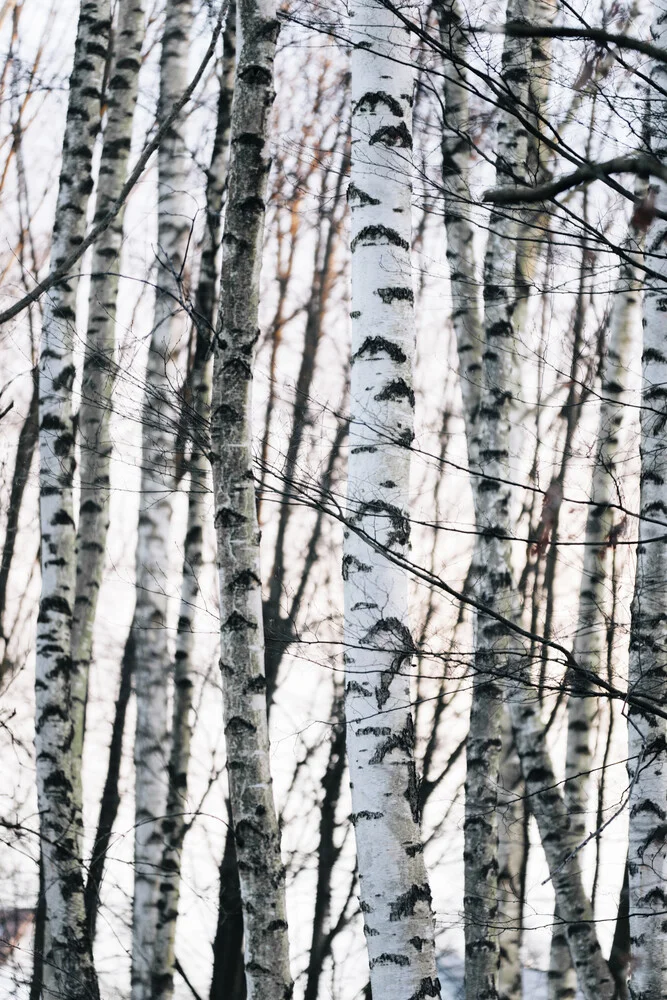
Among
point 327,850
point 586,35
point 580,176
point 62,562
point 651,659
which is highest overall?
point 62,562

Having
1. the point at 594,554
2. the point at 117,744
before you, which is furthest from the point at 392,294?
the point at 117,744

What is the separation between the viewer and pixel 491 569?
5637 mm

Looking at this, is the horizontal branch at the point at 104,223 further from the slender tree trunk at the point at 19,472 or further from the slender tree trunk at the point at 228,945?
the slender tree trunk at the point at 19,472

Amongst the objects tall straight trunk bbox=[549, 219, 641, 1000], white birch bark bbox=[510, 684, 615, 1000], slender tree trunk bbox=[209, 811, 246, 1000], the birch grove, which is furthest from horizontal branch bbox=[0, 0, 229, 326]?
slender tree trunk bbox=[209, 811, 246, 1000]

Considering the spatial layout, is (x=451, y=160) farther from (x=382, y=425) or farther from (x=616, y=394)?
(x=382, y=425)

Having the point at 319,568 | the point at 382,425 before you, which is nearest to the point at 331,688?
the point at 319,568

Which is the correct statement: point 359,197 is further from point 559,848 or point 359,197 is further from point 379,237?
point 559,848

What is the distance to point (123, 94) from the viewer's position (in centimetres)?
664

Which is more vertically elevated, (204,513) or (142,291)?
(142,291)

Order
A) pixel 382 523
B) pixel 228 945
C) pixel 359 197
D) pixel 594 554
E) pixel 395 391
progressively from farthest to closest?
pixel 228 945 < pixel 594 554 < pixel 359 197 < pixel 395 391 < pixel 382 523

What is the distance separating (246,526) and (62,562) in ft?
7.15

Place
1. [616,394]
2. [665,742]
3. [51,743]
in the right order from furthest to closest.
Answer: [616,394]
[51,743]
[665,742]

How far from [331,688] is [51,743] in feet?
18.6

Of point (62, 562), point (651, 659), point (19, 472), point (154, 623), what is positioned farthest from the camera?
point (19, 472)
